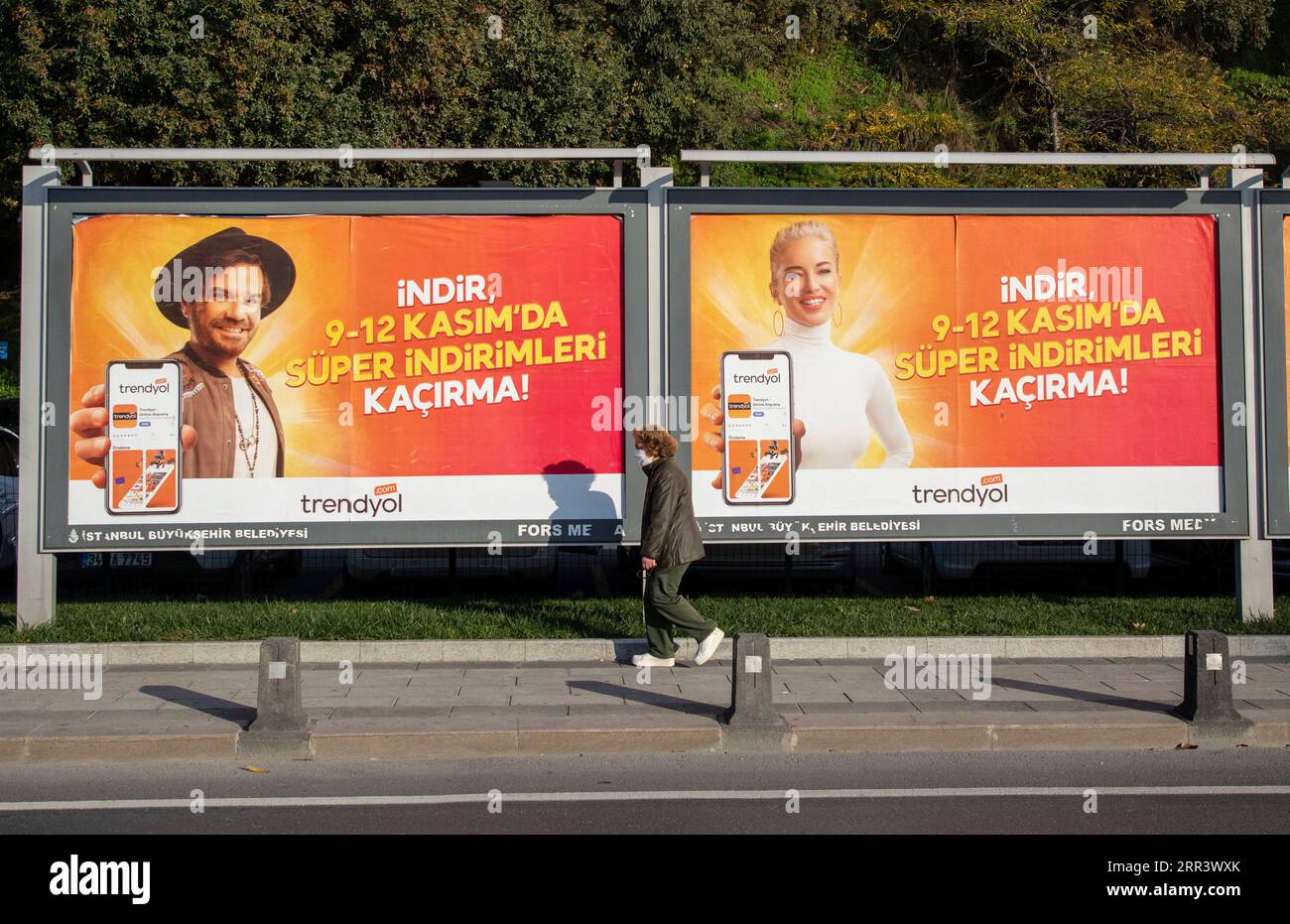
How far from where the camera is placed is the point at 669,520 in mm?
9273

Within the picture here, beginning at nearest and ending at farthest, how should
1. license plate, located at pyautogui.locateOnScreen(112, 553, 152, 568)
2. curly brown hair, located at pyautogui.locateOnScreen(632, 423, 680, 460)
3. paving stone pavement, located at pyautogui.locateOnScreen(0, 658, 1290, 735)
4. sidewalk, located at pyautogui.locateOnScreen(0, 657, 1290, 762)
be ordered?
sidewalk, located at pyautogui.locateOnScreen(0, 657, 1290, 762)
paving stone pavement, located at pyautogui.locateOnScreen(0, 658, 1290, 735)
curly brown hair, located at pyautogui.locateOnScreen(632, 423, 680, 460)
license plate, located at pyautogui.locateOnScreen(112, 553, 152, 568)

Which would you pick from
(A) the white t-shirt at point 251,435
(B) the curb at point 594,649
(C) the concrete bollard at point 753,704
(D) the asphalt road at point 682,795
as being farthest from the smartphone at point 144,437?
(C) the concrete bollard at point 753,704

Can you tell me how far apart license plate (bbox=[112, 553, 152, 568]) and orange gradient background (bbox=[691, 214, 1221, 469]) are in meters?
7.29

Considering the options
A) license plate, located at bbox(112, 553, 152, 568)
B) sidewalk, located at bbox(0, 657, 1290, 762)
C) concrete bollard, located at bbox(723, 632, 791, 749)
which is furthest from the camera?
license plate, located at bbox(112, 553, 152, 568)

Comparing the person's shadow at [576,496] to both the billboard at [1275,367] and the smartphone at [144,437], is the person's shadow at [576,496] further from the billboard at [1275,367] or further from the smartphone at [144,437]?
the billboard at [1275,367]

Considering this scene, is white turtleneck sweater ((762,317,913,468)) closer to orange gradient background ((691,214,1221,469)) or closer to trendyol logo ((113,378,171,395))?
orange gradient background ((691,214,1221,469))

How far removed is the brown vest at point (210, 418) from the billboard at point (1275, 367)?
8.96m

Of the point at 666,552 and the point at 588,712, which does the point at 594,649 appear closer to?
the point at 666,552

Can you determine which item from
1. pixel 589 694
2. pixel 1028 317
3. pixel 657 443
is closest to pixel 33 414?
pixel 657 443

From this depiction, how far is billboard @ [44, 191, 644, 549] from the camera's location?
10430 millimetres

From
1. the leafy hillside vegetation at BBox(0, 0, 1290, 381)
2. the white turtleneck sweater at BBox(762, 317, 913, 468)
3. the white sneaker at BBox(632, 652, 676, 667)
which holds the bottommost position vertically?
the white sneaker at BBox(632, 652, 676, 667)

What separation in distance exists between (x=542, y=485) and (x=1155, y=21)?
24405 millimetres

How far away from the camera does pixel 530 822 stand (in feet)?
19.6

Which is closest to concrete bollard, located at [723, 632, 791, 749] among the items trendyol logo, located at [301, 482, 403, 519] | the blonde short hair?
trendyol logo, located at [301, 482, 403, 519]
